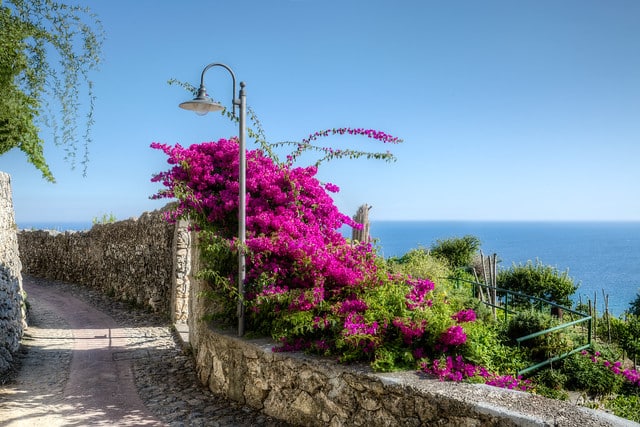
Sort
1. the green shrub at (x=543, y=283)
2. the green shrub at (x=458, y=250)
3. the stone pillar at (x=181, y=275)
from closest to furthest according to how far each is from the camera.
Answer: the stone pillar at (x=181, y=275) → the green shrub at (x=543, y=283) → the green shrub at (x=458, y=250)

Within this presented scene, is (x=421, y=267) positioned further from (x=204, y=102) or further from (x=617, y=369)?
(x=204, y=102)

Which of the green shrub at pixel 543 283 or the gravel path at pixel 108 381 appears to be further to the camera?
the green shrub at pixel 543 283

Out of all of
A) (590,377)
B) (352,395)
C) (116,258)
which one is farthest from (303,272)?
(116,258)

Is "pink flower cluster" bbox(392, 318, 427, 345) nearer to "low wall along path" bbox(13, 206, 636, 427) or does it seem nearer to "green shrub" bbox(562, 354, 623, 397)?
"low wall along path" bbox(13, 206, 636, 427)

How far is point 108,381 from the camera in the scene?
658 cm

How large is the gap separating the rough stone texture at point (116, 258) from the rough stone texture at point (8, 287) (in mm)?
2732

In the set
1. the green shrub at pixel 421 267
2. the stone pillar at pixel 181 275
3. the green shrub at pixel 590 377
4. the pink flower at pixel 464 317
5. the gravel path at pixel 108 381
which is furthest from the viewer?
the stone pillar at pixel 181 275

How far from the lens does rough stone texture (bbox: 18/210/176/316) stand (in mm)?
11234

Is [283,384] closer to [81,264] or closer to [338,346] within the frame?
[338,346]

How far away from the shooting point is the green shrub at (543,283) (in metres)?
15.7

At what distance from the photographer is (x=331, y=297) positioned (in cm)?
557

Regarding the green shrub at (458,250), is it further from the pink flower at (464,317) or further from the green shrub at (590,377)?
the pink flower at (464,317)

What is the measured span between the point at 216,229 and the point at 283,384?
96.2 inches

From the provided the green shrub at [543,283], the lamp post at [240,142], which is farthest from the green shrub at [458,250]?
the lamp post at [240,142]
